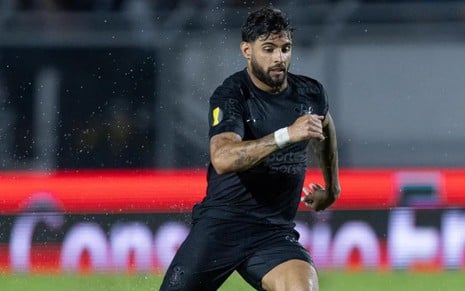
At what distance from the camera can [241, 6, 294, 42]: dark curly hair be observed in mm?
5250

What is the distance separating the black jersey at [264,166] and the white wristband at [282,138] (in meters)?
0.34

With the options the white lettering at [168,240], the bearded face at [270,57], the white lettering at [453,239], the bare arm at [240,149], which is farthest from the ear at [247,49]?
the white lettering at [453,239]

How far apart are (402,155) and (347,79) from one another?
693 mm

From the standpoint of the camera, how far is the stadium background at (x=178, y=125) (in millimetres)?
8445

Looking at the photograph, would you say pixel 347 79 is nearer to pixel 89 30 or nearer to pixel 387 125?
pixel 387 125

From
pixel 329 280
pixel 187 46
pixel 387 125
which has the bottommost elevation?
pixel 329 280

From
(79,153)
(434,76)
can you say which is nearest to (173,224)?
(79,153)

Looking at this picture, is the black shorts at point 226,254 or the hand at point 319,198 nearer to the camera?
the black shorts at point 226,254

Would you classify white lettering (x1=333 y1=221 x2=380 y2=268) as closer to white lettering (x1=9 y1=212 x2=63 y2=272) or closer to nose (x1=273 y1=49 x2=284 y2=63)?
white lettering (x1=9 y1=212 x2=63 y2=272)

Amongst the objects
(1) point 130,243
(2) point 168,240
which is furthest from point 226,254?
(1) point 130,243

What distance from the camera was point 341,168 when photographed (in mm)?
8836

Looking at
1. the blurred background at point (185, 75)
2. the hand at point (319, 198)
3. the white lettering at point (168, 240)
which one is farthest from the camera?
the blurred background at point (185, 75)

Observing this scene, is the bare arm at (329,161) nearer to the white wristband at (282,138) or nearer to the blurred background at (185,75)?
the white wristband at (282,138)

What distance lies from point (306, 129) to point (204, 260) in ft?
2.91
